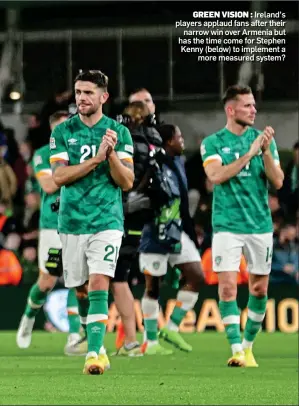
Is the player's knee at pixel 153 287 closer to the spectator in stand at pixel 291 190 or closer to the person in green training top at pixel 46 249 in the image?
the person in green training top at pixel 46 249

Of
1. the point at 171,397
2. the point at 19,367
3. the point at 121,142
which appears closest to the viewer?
the point at 171,397

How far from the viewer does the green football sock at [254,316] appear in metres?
A: 11.4

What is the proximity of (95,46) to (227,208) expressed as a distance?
10706 mm

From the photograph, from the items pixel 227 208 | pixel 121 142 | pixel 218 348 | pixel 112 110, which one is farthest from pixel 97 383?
pixel 112 110

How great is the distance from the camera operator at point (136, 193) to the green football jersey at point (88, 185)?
2.33 meters

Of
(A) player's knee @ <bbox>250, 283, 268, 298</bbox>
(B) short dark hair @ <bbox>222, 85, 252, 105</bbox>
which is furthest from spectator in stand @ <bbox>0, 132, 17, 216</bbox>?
(A) player's knee @ <bbox>250, 283, 268, 298</bbox>

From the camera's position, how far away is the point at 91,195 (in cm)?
972

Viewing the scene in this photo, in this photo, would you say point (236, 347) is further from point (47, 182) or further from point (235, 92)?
point (47, 182)

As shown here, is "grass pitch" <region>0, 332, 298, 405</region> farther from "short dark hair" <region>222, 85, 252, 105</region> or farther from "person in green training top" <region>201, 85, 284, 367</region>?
"short dark hair" <region>222, 85, 252, 105</region>

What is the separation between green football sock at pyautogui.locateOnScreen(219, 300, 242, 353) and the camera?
1107cm

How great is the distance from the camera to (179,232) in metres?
13.0

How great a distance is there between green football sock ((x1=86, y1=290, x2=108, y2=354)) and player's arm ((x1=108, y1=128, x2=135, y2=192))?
0.79 meters

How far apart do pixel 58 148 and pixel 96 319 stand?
1.26 metres

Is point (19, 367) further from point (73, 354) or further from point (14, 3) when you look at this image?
point (14, 3)
